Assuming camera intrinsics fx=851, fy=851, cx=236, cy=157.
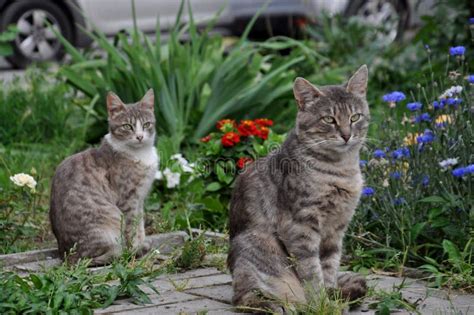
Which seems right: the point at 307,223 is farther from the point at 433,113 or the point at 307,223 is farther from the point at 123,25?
the point at 123,25

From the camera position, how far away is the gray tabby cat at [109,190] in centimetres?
530

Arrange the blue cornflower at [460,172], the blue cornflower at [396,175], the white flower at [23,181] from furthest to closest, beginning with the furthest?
the white flower at [23,181] < the blue cornflower at [396,175] < the blue cornflower at [460,172]

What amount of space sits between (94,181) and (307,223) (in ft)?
5.78

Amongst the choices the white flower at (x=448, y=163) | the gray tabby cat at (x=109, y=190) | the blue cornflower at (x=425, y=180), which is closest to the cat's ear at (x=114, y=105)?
the gray tabby cat at (x=109, y=190)

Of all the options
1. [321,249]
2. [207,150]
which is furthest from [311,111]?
[207,150]

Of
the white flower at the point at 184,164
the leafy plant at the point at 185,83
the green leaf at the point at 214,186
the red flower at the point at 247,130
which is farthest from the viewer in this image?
the leafy plant at the point at 185,83

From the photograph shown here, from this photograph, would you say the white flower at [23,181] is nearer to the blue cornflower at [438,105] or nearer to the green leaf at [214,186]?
the green leaf at [214,186]

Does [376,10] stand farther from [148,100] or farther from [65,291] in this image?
[65,291]

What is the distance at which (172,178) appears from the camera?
22.0ft

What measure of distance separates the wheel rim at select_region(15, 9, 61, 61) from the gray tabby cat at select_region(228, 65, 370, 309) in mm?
8660

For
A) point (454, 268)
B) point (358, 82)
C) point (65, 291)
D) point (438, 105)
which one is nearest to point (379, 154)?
point (438, 105)

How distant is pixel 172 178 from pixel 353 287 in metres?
2.62

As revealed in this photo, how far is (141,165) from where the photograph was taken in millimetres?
5656

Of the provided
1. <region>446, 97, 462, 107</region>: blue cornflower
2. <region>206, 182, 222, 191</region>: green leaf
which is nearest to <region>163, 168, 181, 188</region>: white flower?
<region>206, 182, 222, 191</region>: green leaf
